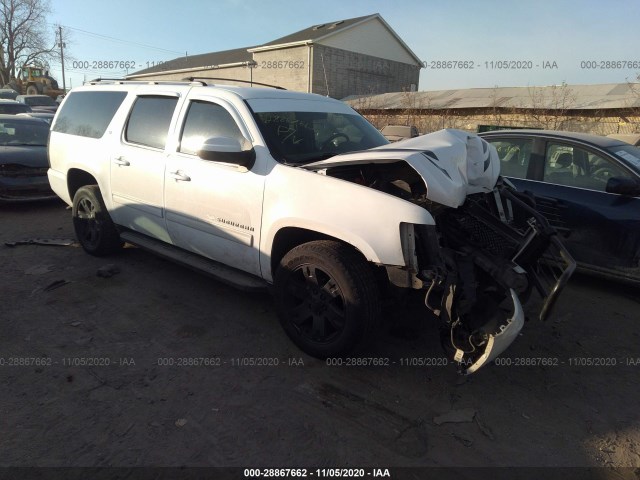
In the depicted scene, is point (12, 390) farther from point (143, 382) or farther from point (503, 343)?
point (503, 343)

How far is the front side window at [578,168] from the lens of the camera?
4527mm

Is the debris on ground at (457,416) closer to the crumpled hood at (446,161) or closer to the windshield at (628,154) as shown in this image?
the crumpled hood at (446,161)

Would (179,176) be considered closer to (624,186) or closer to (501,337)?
(501,337)

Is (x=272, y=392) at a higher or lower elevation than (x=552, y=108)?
lower

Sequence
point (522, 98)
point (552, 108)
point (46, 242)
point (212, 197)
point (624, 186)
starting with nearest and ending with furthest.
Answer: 1. point (212, 197)
2. point (624, 186)
3. point (46, 242)
4. point (552, 108)
5. point (522, 98)

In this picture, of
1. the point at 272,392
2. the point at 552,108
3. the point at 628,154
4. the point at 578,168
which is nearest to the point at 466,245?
the point at 272,392

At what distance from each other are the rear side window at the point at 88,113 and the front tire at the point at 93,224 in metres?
0.68

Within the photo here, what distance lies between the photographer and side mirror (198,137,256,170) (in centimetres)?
322

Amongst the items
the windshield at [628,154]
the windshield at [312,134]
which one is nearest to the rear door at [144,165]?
the windshield at [312,134]

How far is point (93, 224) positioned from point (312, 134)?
3.02m

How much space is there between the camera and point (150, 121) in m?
4.34

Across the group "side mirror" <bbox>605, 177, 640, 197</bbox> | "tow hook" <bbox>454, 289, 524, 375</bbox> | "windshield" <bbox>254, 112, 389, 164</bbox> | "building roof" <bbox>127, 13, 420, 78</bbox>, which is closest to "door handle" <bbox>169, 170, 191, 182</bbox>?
"windshield" <bbox>254, 112, 389, 164</bbox>

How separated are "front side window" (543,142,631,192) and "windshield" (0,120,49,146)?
857cm

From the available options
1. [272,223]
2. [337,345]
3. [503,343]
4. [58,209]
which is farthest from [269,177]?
[58,209]
